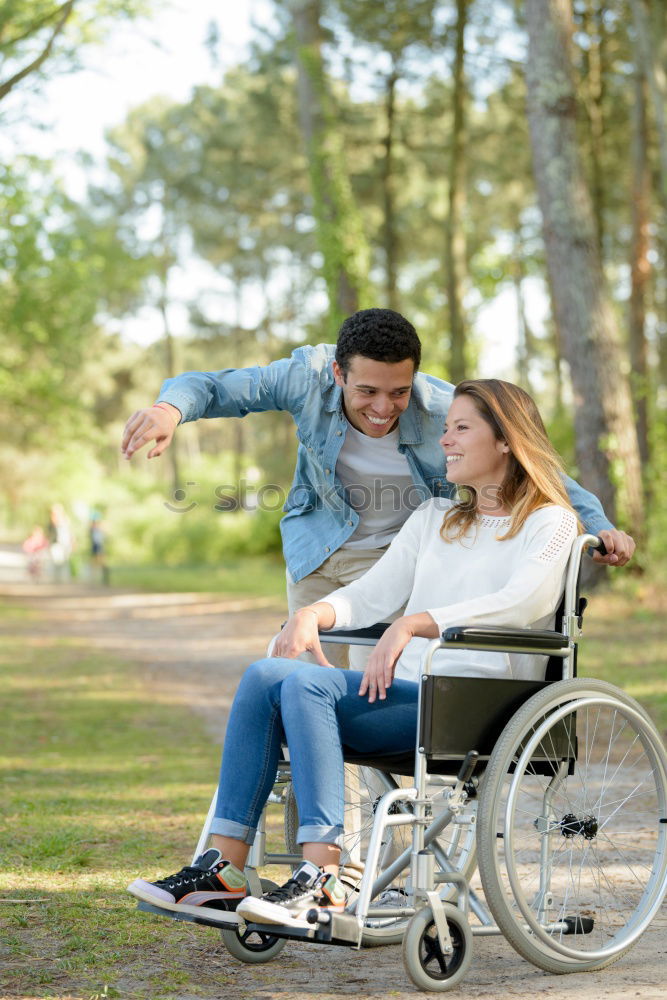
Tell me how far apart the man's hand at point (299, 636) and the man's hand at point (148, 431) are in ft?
1.82

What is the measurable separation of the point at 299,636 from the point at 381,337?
0.90 m

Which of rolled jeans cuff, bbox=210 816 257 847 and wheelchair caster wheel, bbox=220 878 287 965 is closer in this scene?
rolled jeans cuff, bbox=210 816 257 847

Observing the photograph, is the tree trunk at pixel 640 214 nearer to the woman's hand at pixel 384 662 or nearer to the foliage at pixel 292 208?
the foliage at pixel 292 208

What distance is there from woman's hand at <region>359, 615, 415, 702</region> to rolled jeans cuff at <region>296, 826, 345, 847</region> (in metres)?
0.33

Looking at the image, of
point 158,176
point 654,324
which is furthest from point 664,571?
point 158,176

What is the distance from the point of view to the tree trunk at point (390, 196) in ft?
70.3

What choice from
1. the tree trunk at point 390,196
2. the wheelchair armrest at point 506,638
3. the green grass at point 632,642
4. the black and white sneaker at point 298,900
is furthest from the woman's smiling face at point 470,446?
the tree trunk at point 390,196

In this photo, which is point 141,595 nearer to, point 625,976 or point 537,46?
point 537,46

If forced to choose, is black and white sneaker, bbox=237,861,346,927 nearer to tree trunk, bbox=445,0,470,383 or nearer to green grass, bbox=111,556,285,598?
tree trunk, bbox=445,0,470,383

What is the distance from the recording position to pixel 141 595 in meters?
22.6

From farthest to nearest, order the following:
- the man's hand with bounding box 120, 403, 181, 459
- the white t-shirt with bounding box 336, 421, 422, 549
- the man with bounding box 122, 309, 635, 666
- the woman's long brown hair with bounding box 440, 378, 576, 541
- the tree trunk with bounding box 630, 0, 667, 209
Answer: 1. the tree trunk with bounding box 630, 0, 667, 209
2. the white t-shirt with bounding box 336, 421, 422, 549
3. the man with bounding box 122, 309, 635, 666
4. the woman's long brown hair with bounding box 440, 378, 576, 541
5. the man's hand with bounding box 120, 403, 181, 459

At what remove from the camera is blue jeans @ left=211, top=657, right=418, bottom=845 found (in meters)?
2.95

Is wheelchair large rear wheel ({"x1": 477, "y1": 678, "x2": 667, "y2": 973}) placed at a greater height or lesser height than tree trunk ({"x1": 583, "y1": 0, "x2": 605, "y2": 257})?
lesser

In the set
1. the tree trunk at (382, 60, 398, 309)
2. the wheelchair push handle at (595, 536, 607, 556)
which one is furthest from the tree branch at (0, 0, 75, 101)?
the tree trunk at (382, 60, 398, 309)
